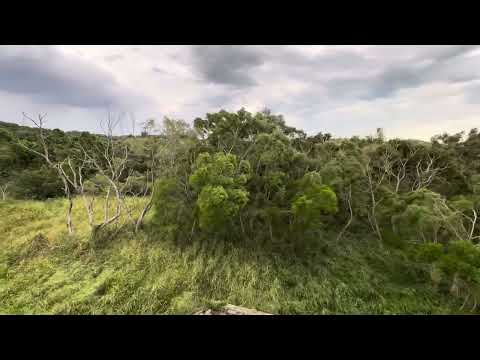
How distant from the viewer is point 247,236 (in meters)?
9.34

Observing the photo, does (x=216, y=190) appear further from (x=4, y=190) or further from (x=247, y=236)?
(x=4, y=190)

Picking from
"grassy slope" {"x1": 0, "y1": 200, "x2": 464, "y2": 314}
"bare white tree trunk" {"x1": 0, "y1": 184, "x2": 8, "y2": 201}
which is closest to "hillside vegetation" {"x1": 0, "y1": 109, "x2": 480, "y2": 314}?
"grassy slope" {"x1": 0, "y1": 200, "x2": 464, "y2": 314}

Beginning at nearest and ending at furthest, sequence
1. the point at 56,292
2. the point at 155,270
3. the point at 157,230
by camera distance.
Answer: the point at 56,292 → the point at 155,270 → the point at 157,230

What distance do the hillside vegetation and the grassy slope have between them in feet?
0.14

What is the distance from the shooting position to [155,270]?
7.42 metres

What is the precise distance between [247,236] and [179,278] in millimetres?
3153

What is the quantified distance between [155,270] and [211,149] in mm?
4937

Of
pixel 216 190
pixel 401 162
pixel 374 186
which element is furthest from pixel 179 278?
pixel 401 162

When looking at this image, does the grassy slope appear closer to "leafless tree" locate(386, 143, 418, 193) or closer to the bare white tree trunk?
the bare white tree trunk

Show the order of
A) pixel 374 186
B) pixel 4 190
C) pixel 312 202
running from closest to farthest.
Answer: pixel 312 202
pixel 374 186
pixel 4 190
